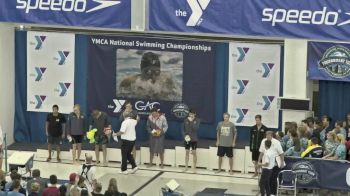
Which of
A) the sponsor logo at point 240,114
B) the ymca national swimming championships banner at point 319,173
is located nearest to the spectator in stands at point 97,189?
the ymca national swimming championships banner at point 319,173

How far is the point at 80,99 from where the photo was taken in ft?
84.6

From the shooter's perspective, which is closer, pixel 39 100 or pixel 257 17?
pixel 257 17

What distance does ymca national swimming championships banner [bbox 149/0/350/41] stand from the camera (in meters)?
20.9

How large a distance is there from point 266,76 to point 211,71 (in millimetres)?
1490

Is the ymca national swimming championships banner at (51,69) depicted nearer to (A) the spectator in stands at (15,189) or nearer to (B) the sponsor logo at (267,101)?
(B) the sponsor logo at (267,101)

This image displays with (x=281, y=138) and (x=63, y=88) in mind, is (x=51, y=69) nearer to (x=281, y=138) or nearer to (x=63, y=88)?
(x=63, y=88)

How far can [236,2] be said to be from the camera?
71.1 feet

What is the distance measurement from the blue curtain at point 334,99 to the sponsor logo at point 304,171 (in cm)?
369

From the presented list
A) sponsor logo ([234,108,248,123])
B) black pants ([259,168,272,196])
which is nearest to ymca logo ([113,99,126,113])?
sponsor logo ([234,108,248,123])

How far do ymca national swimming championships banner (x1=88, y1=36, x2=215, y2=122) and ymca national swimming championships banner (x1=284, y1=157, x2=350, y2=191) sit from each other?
4792mm

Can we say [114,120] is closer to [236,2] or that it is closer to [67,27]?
[67,27]

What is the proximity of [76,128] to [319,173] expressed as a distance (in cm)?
668

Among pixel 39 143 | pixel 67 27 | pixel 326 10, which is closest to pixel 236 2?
pixel 326 10

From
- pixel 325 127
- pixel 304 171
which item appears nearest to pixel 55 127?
pixel 325 127
